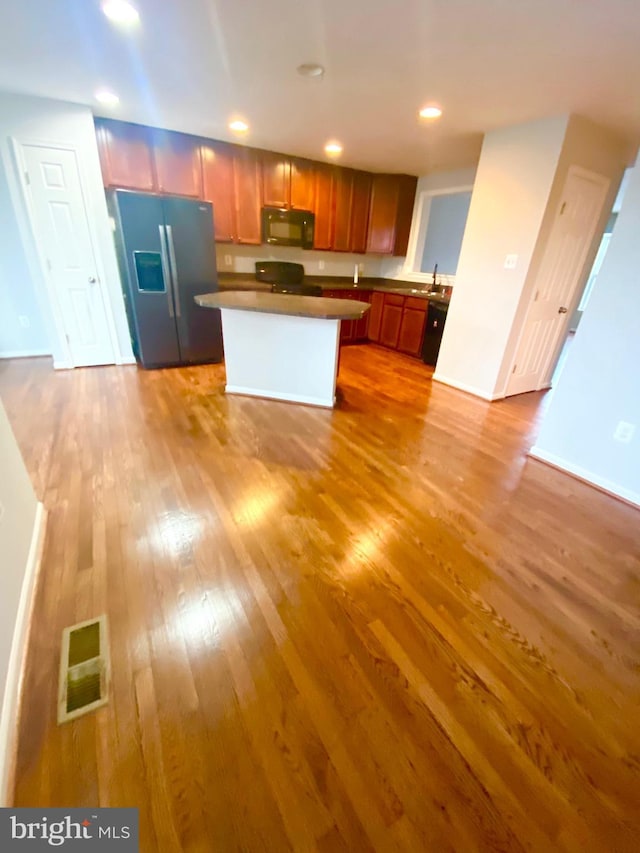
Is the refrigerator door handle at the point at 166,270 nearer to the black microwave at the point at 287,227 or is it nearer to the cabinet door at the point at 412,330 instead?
the black microwave at the point at 287,227

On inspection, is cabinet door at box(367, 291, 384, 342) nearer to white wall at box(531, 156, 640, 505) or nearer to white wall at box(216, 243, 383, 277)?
white wall at box(216, 243, 383, 277)

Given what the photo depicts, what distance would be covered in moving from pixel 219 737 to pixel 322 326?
264 cm

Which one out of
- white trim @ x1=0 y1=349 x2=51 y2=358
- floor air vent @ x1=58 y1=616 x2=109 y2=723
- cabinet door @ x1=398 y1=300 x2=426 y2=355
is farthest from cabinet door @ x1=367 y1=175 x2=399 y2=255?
floor air vent @ x1=58 y1=616 x2=109 y2=723

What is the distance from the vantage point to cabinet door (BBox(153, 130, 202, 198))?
146 inches

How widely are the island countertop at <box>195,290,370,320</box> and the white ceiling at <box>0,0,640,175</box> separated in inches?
57.9

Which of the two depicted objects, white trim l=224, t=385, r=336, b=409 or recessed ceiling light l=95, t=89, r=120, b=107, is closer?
recessed ceiling light l=95, t=89, r=120, b=107

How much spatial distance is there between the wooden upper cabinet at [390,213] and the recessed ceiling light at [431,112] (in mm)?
2300

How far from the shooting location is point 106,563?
5.18ft

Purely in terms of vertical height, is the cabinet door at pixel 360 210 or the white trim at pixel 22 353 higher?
the cabinet door at pixel 360 210

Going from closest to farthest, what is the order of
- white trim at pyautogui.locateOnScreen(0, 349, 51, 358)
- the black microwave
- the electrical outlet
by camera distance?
the electrical outlet → white trim at pyautogui.locateOnScreen(0, 349, 51, 358) → the black microwave

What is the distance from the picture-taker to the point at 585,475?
8.12ft

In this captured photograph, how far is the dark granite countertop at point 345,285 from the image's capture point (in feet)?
15.2

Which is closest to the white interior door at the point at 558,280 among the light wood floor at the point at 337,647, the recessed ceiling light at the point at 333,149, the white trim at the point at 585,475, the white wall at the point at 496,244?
the white wall at the point at 496,244

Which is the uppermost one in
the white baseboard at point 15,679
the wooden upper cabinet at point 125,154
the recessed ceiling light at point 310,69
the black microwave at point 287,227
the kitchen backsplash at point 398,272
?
the recessed ceiling light at point 310,69
